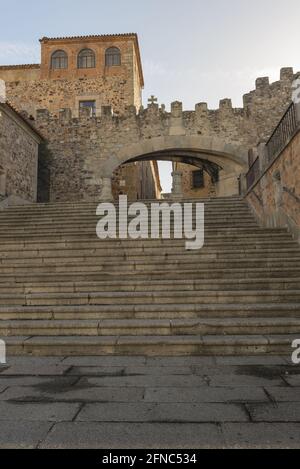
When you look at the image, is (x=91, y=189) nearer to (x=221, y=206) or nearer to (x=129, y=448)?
(x=221, y=206)

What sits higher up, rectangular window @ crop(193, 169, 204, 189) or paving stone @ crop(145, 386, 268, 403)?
rectangular window @ crop(193, 169, 204, 189)

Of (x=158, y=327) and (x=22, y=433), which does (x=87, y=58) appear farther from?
(x=22, y=433)

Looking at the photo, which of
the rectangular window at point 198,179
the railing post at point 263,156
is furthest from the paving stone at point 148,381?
the rectangular window at point 198,179

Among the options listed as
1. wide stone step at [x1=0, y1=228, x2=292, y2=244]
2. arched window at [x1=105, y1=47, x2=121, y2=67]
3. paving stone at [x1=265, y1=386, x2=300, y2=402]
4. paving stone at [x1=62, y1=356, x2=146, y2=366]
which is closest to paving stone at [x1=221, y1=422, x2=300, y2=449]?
paving stone at [x1=265, y1=386, x2=300, y2=402]

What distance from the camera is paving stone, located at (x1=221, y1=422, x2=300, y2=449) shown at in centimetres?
239

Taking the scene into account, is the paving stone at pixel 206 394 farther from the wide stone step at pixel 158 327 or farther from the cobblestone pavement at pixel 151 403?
the wide stone step at pixel 158 327

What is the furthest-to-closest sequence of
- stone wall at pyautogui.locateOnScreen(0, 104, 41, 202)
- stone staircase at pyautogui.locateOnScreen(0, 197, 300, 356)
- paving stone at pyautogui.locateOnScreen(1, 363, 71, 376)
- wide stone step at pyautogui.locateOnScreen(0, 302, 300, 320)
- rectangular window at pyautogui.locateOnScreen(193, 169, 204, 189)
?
rectangular window at pyautogui.locateOnScreen(193, 169, 204, 189), stone wall at pyautogui.locateOnScreen(0, 104, 41, 202), wide stone step at pyautogui.locateOnScreen(0, 302, 300, 320), stone staircase at pyautogui.locateOnScreen(0, 197, 300, 356), paving stone at pyautogui.locateOnScreen(1, 363, 71, 376)

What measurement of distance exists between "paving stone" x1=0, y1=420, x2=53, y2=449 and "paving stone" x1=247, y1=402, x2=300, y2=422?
157 centimetres

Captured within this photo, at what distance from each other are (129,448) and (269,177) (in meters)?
9.19

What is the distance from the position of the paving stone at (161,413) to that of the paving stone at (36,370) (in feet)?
3.78

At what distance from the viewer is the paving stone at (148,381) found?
3607mm

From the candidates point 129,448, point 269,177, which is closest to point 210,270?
point 269,177

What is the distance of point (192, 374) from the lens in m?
3.92

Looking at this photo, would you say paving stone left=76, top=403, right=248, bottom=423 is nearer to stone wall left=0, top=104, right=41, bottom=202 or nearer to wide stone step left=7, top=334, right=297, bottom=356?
wide stone step left=7, top=334, right=297, bottom=356
